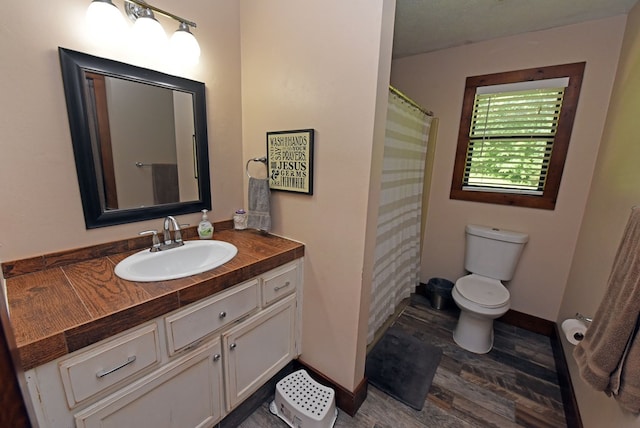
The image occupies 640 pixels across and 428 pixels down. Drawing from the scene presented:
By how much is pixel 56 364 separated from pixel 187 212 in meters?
0.91

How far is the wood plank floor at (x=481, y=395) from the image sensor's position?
145cm

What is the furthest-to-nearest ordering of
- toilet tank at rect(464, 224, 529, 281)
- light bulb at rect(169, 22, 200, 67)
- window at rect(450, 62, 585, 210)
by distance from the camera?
1. toilet tank at rect(464, 224, 529, 281)
2. window at rect(450, 62, 585, 210)
3. light bulb at rect(169, 22, 200, 67)

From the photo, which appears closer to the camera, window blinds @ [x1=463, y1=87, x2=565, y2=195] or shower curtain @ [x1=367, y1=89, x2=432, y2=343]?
shower curtain @ [x1=367, y1=89, x2=432, y2=343]

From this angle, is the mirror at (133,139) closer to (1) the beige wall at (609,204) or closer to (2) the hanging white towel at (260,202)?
(2) the hanging white towel at (260,202)

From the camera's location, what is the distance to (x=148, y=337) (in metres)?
→ 0.93

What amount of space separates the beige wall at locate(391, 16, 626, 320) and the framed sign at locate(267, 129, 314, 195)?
1.57 m

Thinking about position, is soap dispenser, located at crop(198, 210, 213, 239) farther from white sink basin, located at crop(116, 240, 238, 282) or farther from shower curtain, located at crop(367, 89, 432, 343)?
shower curtain, located at crop(367, 89, 432, 343)

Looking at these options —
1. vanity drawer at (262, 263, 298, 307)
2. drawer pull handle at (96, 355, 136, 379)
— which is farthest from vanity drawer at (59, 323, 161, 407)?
vanity drawer at (262, 263, 298, 307)

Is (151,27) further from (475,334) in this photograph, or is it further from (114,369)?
(475,334)

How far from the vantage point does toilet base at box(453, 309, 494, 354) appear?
1945mm

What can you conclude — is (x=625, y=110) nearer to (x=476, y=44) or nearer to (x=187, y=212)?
(x=476, y=44)

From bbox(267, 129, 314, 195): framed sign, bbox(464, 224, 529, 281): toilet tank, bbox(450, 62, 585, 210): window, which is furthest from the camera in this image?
bbox(464, 224, 529, 281): toilet tank

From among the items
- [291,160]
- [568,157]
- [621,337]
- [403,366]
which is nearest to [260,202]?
[291,160]

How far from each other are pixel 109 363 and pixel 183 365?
271mm
